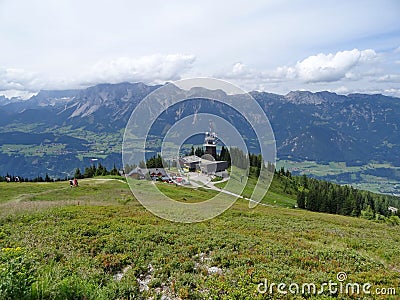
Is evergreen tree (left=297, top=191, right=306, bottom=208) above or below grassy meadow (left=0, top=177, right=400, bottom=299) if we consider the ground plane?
below

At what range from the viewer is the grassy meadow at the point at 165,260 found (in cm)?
995

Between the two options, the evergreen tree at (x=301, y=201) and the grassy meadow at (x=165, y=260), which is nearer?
the grassy meadow at (x=165, y=260)

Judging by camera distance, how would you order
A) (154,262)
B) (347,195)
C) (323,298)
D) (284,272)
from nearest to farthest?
(323,298) → (284,272) → (154,262) → (347,195)

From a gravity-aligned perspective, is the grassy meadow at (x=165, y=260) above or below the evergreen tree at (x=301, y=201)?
above

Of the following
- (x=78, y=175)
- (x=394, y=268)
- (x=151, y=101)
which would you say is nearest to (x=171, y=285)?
(x=151, y=101)

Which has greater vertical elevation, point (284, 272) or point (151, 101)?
point (151, 101)

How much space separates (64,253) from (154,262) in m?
4.02

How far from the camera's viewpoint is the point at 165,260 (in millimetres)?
13023

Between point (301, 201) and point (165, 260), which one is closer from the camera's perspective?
point (165, 260)

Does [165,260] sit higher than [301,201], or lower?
higher

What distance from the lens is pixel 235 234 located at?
18.4 meters

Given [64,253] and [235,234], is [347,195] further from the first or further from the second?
[64,253]

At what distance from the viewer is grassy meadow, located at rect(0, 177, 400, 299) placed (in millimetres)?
9953

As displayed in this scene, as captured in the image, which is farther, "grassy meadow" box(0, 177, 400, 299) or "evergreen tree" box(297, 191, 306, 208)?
"evergreen tree" box(297, 191, 306, 208)
